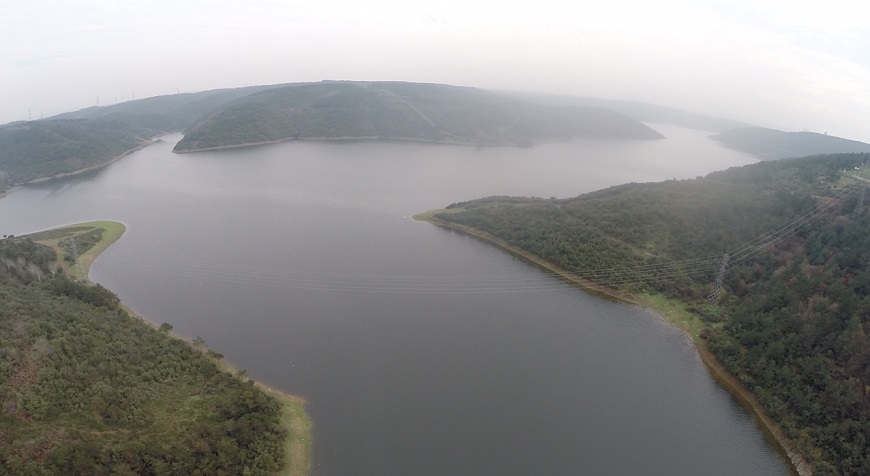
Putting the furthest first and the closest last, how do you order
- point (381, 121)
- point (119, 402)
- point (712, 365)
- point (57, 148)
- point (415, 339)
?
point (381, 121), point (57, 148), point (415, 339), point (712, 365), point (119, 402)

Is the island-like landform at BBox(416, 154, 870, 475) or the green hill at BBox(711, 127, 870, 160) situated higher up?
the green hill at BBox(711, 127, 870, 160)

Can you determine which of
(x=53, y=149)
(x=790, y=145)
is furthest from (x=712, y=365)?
(x=790, y=145)

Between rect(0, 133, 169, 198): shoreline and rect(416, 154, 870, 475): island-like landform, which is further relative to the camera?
rect(0, 133, 169, 198): shoreline

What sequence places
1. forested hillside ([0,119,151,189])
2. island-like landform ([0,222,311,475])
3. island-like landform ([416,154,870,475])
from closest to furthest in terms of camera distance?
1. island-like landform ([0,222,311,475])
2. island-like landform ([416,154,870,475])
3. forested hillside ([0,119,151,189])

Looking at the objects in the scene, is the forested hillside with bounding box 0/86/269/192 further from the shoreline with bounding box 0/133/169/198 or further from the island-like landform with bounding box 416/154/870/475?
the island-like landform with bounding box 416/154/870/475

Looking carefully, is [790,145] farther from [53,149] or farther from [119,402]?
[53,149]

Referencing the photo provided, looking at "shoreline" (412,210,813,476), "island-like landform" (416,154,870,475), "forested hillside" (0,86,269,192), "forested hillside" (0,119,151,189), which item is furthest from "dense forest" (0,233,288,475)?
"forested hillside" (0,119,151,189)

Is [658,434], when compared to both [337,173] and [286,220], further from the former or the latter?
[337,173]
